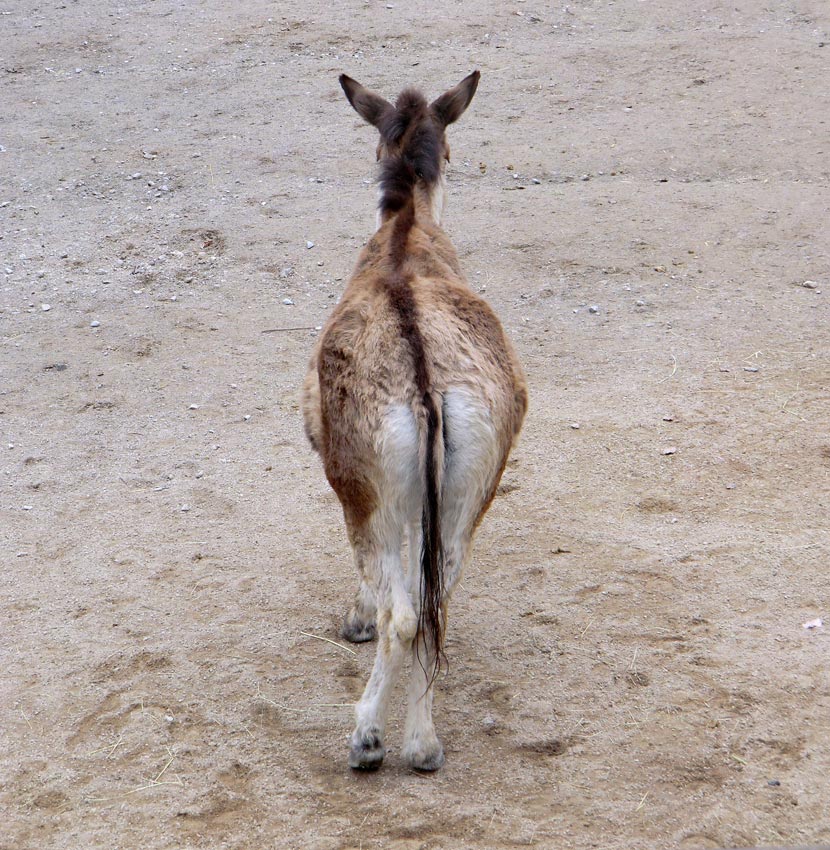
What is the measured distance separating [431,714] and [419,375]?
51.7 inches

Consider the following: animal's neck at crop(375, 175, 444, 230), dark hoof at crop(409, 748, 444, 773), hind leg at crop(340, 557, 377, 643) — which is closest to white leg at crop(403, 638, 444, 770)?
dark hoof at crop(409, 748, 444, 773)

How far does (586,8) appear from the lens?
11.3m

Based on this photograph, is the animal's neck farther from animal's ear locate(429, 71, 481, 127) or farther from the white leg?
the white leg

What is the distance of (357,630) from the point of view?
179 inches

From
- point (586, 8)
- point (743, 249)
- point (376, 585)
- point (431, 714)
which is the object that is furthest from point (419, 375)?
point (586, 8)

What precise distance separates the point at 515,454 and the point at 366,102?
84.1 inches

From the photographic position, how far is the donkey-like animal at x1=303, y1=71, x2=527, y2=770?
3600 mm

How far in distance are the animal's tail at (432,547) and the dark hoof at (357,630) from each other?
0.76 meters

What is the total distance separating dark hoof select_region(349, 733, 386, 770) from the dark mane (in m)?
2.49

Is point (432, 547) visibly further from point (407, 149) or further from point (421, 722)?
point (407, 149)

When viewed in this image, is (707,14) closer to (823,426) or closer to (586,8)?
(586,8)

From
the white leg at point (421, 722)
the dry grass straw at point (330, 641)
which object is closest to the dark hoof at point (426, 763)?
the white leg at point (421, 722)

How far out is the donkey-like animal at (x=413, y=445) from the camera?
11.8 feet

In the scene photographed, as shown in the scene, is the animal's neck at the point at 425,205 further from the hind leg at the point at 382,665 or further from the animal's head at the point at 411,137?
the hind leg at the point at 382,665
